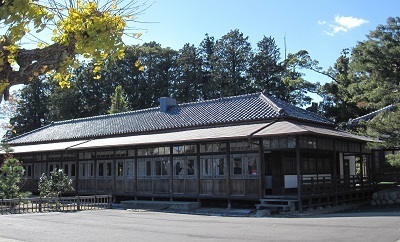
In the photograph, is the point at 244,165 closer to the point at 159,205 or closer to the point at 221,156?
the point at 221,156

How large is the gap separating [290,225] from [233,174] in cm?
820

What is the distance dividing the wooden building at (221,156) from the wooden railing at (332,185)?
0.18ft

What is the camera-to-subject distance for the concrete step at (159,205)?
23.2m

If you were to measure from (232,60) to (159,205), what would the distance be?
1548 inches

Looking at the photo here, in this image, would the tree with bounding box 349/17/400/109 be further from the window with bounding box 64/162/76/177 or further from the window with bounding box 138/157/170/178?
the window with bounding box 64/162/76/177

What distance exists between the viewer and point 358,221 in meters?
15.2

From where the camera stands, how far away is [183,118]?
29359mm

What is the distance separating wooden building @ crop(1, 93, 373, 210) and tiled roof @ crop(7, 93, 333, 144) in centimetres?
10

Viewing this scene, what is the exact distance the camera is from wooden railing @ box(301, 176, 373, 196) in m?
21.0

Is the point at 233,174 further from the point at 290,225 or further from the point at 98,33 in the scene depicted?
the point at 98,33

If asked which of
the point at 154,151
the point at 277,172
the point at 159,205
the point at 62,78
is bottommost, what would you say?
the point at 159,205

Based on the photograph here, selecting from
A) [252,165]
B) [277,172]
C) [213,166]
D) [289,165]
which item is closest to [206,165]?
[213,166]

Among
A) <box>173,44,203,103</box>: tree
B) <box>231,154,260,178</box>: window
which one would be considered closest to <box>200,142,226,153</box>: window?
<box>231,154,260,178</box>: window

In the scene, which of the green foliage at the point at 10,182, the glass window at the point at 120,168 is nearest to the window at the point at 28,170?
the green foliage at the point at 10,182
